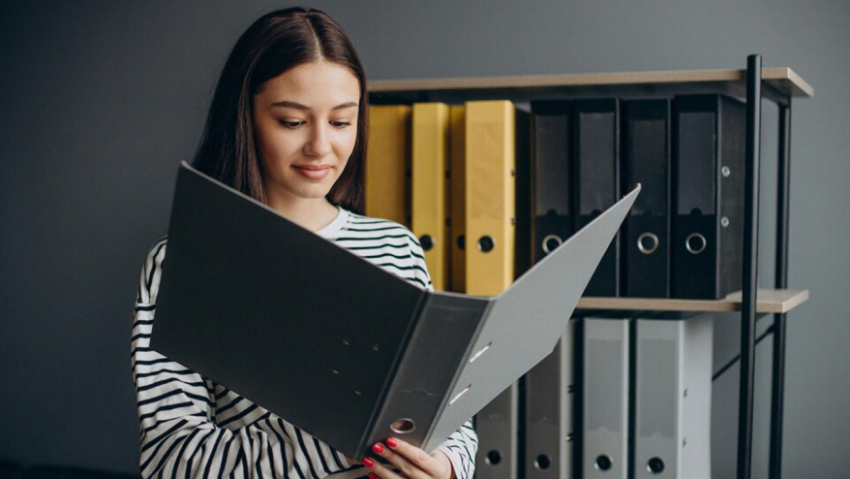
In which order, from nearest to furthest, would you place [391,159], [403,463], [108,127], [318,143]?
[403,463] → [318,143] → [391,159] → [108,127]

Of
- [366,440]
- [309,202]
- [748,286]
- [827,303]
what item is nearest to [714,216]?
[748,286]

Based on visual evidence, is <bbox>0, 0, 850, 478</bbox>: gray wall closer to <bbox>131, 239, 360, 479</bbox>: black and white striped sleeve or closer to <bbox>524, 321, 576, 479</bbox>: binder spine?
Answer: <bbox>524, 321, 576, 479</bbox>: binder spine

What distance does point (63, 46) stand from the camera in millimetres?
2166

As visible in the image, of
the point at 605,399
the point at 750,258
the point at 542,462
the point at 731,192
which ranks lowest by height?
the point at 542,462

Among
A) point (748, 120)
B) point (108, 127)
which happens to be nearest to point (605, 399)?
point (748, 120)

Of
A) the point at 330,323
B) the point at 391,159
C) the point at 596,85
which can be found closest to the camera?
the point at 330,323

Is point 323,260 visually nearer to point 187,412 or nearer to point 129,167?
point 187,412

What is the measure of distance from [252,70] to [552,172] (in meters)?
0.60

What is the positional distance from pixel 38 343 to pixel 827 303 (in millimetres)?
1813

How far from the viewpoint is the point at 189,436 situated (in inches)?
35.7

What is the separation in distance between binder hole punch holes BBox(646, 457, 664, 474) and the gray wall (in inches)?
30.4

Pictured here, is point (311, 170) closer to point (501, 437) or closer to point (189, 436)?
point (189, 436)

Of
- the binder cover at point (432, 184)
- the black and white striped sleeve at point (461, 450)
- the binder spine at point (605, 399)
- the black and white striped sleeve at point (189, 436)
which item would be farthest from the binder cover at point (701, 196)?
the black and white striped sleeve at point (189, 436)

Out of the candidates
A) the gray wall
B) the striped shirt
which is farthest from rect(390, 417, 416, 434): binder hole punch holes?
the gray wall
